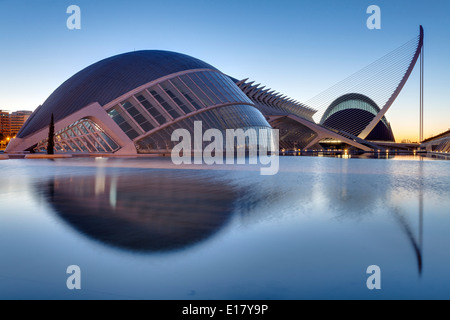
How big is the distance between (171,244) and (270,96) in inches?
2894

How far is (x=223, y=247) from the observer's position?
4.59 metres

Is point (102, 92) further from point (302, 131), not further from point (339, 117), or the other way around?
point (339, 117)

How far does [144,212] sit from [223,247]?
10.1 ft

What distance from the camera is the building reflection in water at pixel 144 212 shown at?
506 centimetres

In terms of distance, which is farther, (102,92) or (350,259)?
(102,92)

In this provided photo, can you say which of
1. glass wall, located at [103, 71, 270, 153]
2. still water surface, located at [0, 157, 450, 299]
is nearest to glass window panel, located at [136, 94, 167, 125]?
glass wall, located at [103, 71, 270, 153]

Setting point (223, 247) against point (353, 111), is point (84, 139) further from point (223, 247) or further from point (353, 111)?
point (353, 111)

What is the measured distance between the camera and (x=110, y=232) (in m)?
5.40

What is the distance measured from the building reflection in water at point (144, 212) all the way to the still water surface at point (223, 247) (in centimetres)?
3

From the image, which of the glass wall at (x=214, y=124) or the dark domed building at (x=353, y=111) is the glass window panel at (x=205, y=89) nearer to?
the glass wall at (x=214, y=124)

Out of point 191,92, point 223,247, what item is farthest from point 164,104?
point 223,247

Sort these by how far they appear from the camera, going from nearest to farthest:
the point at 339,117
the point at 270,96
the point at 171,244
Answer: the point at 171,244
the point at 270,96
the point at 339,117

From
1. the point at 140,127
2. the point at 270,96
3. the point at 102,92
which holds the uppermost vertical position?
the point at 270,96
